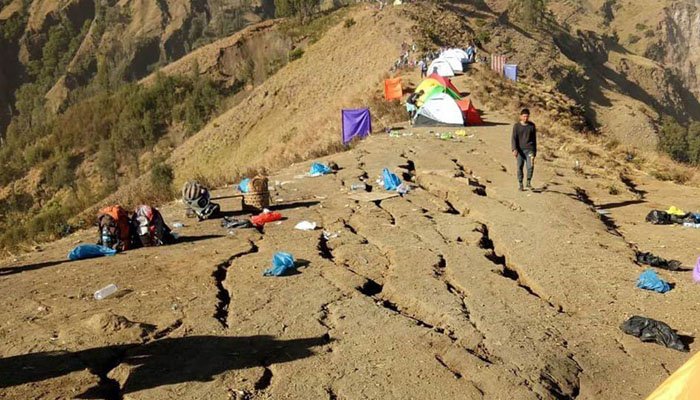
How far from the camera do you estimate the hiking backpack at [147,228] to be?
8242 mm

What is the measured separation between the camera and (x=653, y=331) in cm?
562

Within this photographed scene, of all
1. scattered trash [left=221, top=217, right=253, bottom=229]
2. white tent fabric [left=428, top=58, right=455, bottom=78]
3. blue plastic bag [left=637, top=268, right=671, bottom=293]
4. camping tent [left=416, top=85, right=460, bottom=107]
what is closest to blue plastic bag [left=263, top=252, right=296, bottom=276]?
scattered trash [left=221, top=217, right=253, bottom=229]

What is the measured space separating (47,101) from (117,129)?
157 feet

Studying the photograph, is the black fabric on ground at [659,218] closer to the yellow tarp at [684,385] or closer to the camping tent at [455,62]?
the yellow tarp at [684,385]

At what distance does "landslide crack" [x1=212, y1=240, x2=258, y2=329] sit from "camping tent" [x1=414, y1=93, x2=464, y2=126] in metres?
12.2

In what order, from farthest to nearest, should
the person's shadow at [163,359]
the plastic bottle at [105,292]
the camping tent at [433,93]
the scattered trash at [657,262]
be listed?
the camping tent at [433,93] → the scattered trash at [657,262] → the plastic bottle at [105,292] → the person's shadow at [163,359]

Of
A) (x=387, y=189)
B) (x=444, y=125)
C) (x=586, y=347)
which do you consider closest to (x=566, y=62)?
(x=444, y=125)

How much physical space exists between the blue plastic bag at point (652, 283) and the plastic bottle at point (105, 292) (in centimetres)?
547

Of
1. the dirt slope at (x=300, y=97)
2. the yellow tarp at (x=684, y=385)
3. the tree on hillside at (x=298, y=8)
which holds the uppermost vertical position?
the tree on hillside at (x=298, y=8)

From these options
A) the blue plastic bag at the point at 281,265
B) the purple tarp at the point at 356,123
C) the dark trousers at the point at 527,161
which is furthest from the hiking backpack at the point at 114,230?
the purple tarp at the point at 356,123

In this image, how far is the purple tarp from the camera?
19.3 meters

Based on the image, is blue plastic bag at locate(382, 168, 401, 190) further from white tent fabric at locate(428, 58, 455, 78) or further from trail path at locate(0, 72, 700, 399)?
white tent fabric at locate(428, 58, 455, 78)

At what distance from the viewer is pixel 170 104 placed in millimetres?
58188

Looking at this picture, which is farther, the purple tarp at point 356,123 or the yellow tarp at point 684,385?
the purple tarp at point 356,123
